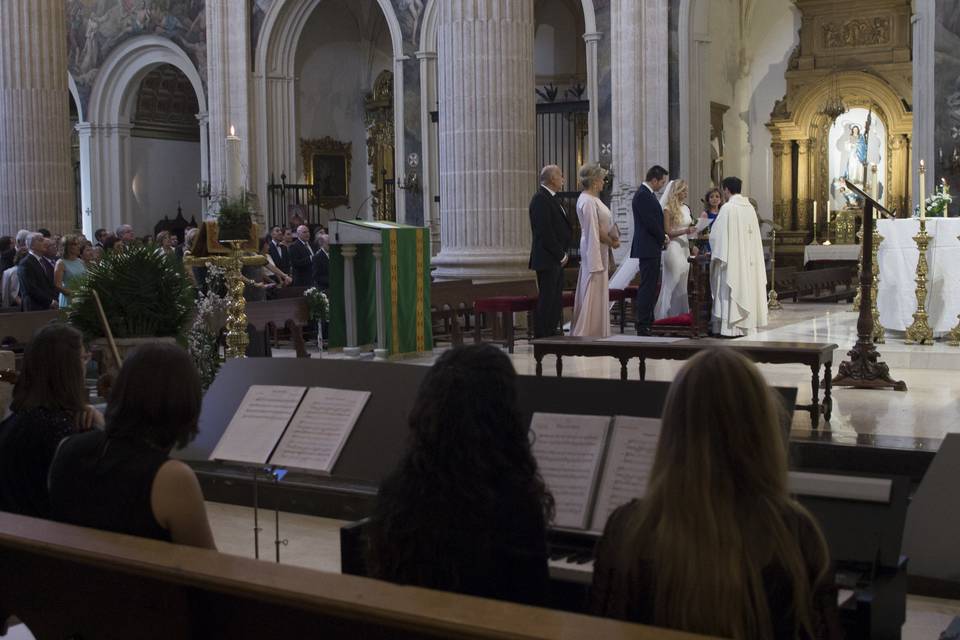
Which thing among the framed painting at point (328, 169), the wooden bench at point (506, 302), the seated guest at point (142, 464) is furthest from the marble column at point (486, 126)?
the framed painting at point (328, 169)

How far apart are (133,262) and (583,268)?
4429mm

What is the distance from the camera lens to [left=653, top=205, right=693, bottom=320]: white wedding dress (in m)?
12.0

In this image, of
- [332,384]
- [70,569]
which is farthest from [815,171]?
[70,569]

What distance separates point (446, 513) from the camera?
2.64m

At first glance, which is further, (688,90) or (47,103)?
(688,90)

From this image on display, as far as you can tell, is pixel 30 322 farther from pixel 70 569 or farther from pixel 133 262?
pixel 70 569

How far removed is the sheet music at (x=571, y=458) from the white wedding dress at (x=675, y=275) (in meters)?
8.81

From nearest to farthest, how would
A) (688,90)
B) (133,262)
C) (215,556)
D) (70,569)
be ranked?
(215,556) → (70,569) → (133,262) → (688,90)

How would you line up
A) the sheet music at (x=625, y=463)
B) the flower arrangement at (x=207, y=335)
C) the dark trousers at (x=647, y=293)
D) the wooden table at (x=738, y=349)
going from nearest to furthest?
the sheet music at (x=625, y=463) → the wooden table at (x=738, y=349) → the flower arrangement at (x=207, y=335) → the dark trousers at (x=647, y=293)

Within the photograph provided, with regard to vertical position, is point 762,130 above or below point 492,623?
above

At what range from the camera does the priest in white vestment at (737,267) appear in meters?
11.2

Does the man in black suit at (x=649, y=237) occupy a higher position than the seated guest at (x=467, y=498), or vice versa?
the man in black suit at (x=649, y=237)

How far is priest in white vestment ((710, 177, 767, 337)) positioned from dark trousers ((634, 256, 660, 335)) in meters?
0.67

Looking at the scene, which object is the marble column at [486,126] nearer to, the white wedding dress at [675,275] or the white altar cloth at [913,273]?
the white wedding dress at [675,275]
